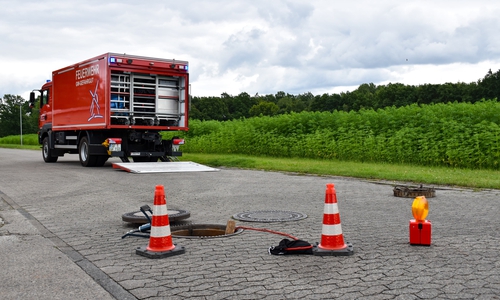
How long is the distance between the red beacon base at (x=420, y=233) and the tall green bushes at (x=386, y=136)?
13.3 metres

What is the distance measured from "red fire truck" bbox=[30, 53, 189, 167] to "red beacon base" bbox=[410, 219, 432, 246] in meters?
14.4

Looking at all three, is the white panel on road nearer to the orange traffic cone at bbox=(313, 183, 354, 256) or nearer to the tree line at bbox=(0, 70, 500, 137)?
the orange traffic cone at bbox=(313, 183, 354, 256)

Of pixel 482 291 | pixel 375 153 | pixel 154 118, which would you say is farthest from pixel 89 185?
pixel 375 153

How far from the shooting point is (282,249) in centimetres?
558

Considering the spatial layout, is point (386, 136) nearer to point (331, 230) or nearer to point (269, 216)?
point (269, 216)

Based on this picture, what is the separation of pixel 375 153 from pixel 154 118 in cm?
904

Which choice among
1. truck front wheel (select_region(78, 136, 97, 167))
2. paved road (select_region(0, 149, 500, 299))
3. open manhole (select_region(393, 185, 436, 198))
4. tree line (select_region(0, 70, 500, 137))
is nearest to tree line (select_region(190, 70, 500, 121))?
tree line (select_region(0, 70, 500, 137))

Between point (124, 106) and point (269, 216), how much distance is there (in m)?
12.3

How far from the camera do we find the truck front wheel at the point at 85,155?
19.9 meters

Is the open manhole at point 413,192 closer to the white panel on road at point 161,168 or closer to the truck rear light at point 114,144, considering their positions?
the white panel on road at point 161,168

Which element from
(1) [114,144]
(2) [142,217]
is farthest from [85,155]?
(2) [142,217]

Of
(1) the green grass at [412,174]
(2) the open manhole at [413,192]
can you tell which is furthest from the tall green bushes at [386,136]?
(2) the open manhole at [413,192]

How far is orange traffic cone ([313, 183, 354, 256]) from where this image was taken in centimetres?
555

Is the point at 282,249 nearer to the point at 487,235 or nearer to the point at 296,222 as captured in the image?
the point at 296,222
